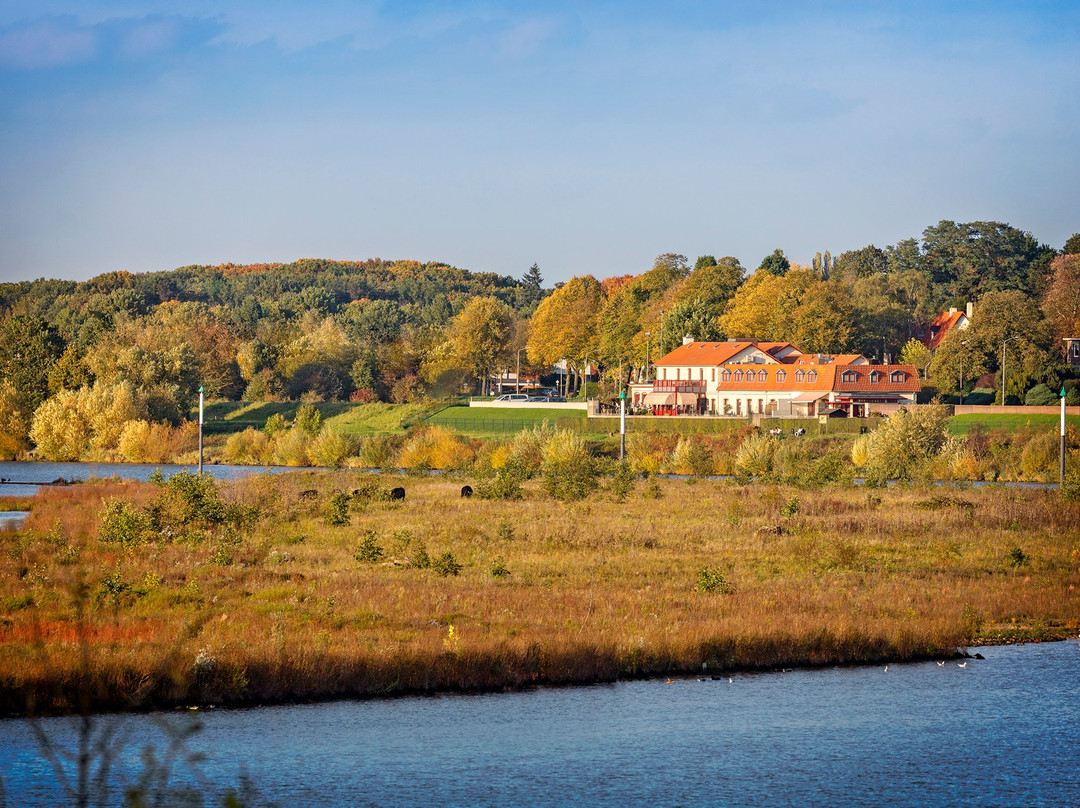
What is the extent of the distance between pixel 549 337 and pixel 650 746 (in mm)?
113341

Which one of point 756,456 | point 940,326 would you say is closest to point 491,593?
point 756,456

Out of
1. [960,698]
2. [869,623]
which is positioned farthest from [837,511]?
[960,698]

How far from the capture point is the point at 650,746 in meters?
16.0

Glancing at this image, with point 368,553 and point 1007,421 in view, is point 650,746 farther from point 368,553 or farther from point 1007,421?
point 1007,421

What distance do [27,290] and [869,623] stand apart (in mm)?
180593

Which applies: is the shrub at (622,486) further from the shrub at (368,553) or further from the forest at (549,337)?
the forest at (549,337)

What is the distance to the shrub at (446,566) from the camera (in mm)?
26672

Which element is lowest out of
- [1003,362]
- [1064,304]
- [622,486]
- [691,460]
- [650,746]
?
[650,746]

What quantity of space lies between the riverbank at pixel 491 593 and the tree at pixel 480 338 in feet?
282

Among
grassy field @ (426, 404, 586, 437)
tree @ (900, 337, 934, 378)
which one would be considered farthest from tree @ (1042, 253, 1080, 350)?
grassy field @ (426, 404, 586, 437)

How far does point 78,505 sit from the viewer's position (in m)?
41.6

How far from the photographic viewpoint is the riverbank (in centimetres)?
1811

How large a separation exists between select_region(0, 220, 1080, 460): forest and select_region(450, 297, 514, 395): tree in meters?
0.20

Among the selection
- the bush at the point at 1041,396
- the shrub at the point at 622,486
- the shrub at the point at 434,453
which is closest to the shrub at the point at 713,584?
the shrub at the point at 622,486
